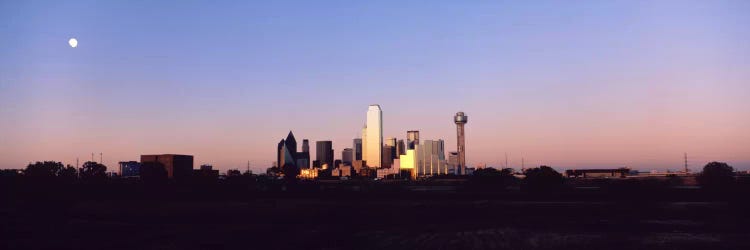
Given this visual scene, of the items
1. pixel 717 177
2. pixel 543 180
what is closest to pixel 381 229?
pixel 543 180

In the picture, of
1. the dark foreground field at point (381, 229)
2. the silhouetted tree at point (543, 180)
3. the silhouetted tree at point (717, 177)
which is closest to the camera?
the dark foreground field at point (381, 229)

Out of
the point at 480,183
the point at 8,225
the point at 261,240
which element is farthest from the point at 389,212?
the point at 480,183

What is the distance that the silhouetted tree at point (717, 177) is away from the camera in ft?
401

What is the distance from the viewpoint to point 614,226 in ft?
172

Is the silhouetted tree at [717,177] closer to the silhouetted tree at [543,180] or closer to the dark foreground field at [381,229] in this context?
the silhouetted tree at [543,180]

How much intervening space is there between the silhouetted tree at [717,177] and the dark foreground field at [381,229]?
5926cm

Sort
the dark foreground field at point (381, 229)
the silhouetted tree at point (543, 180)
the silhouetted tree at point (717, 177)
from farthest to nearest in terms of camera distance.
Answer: the silhouetted tree at point (543, 180), the silhouetted tree at point (717, 177), the dark foreground field at point (381, 229)

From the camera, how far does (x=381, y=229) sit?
51.0 metres

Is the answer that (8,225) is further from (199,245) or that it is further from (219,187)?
(219,187)

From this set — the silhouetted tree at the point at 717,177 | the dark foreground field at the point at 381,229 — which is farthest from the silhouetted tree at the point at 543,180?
the dark foreground field at the point at 381,229

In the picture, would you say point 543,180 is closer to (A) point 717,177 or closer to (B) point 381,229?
(A) point 717,177

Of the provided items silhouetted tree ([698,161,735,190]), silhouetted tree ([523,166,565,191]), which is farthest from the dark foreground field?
silhouetted tree ([698,161,735,190])

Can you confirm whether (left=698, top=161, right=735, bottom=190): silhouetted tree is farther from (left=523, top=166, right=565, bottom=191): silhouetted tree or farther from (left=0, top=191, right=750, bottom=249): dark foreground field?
(left=0, top=191, right=750, bottom=249): dark foreground field

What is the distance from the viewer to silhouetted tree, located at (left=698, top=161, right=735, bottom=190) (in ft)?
401
